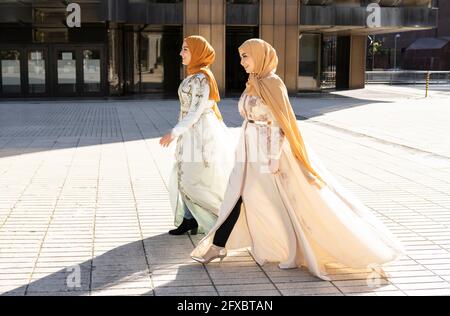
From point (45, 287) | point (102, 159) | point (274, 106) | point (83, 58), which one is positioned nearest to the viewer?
point (45, 287)

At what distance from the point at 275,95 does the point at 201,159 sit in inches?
51.1

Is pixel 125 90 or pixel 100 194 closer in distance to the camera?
pixel 100 194

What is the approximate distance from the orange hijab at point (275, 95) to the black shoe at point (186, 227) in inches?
62.0

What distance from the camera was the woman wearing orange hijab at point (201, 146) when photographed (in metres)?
6.02

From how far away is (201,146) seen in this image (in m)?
6.11

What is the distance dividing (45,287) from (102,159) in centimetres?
659

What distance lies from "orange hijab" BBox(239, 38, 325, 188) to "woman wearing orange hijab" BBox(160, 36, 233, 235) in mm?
974

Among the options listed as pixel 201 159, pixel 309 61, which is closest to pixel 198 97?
→ pixel 201 159

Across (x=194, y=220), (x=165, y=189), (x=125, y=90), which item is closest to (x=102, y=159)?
(x=165, y=189)

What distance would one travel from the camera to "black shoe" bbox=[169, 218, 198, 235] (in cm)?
629

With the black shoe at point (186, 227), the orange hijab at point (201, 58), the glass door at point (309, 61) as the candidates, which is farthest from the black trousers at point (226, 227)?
the glass door at point (309, 61)

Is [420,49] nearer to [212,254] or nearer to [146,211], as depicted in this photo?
[146,211]
